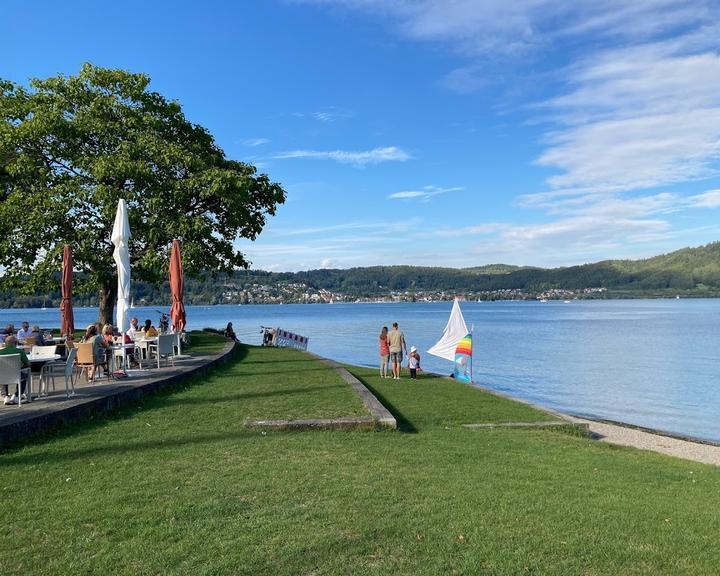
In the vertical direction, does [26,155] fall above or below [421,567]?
above

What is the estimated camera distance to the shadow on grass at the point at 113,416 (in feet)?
26.7

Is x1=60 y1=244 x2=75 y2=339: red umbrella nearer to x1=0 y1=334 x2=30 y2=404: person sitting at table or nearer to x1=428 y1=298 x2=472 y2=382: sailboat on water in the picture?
x1=0 y1=334 x2=30 y2=404: person sitting at table

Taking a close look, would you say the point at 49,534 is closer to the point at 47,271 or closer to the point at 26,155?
the point at 47,271

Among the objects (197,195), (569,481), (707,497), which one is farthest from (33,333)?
(707,497)

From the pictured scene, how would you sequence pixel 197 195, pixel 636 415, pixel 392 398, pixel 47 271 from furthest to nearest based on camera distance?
pixel 197 195
pixel 47 271
pixel 636 415
pixel 392 398

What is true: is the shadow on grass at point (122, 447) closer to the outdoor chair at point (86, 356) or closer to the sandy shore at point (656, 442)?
the outdoor chair at point (86, 356)

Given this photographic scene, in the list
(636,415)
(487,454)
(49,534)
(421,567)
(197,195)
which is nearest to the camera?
(421,567)

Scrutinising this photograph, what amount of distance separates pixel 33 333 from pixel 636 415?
1938 centimetres

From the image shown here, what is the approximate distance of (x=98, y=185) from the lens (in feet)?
78.5

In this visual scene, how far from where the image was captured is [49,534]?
495 cm

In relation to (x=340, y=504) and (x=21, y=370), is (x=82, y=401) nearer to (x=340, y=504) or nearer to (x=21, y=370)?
(x=21, y=370)

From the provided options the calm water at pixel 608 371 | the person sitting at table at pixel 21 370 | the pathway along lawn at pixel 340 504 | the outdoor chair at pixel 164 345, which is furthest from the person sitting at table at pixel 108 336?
the calm water at pixel 608 371

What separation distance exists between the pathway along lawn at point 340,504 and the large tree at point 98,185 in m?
15.8

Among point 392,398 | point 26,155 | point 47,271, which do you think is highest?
point 26,155
